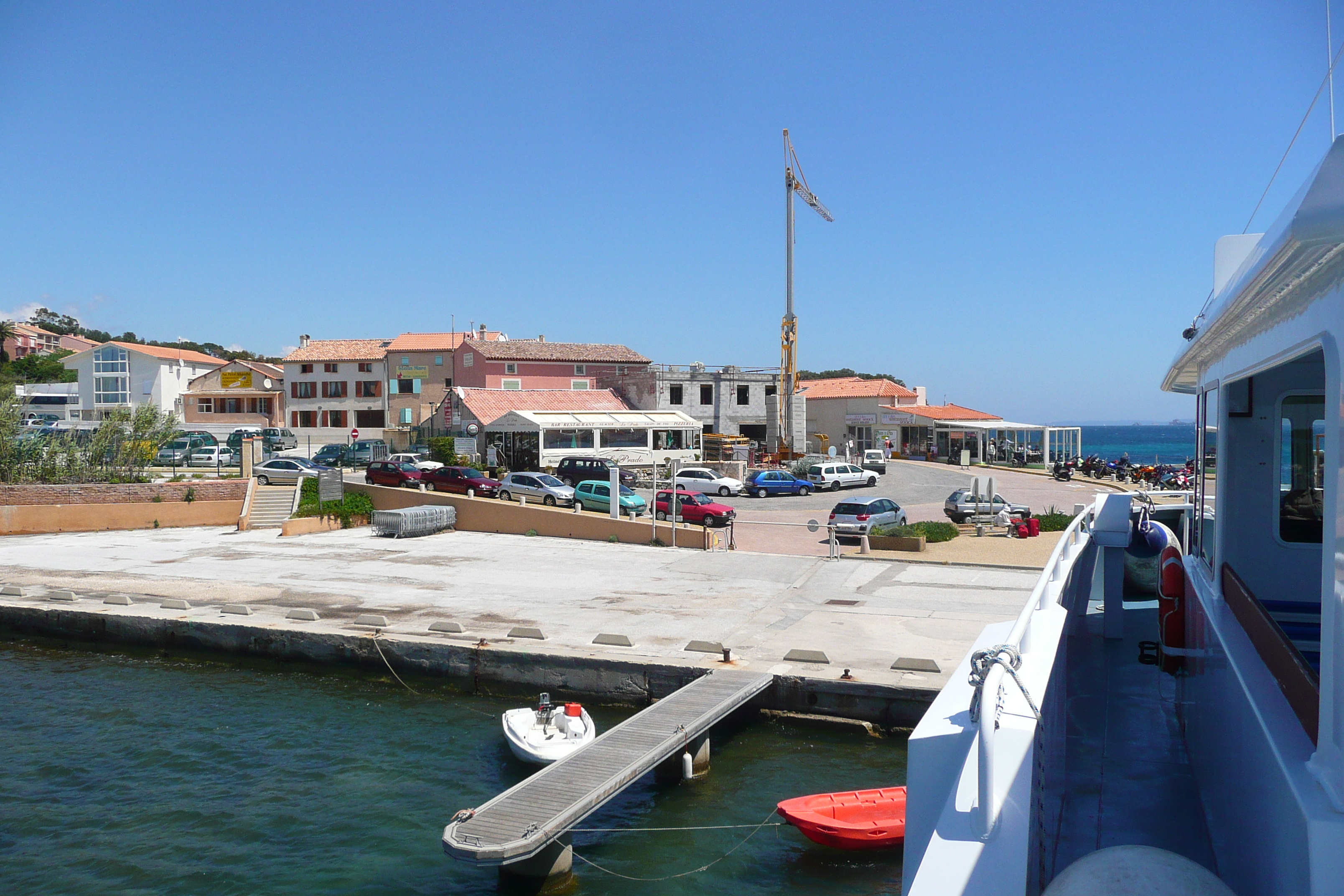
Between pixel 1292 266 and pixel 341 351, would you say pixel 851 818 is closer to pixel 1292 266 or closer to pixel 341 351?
pixel 1292 266

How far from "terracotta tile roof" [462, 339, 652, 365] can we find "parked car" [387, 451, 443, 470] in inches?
527

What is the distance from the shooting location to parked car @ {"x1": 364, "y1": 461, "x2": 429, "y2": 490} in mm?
36344

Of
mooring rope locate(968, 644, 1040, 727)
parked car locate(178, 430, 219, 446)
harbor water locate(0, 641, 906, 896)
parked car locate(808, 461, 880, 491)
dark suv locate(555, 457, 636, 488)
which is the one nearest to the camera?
A: mooring rope locate(968, 644, 1040, 727)

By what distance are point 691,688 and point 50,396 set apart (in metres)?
87.1

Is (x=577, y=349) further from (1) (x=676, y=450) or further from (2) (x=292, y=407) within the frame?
(2) (x=292, y=407)

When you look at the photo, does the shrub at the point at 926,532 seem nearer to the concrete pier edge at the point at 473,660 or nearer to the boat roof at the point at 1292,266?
the concrete pier edge at the point at 473,660

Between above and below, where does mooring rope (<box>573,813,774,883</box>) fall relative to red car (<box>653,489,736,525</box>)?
below

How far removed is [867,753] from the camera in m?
12.6

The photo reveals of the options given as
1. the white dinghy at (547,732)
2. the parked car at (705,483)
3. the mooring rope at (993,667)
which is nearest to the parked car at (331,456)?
the parked car at (705,483)

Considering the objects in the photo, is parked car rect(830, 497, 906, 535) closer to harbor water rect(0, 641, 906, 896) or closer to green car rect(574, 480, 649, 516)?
green car rect(574, 480, 649, 516)

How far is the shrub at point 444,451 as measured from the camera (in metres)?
45.5

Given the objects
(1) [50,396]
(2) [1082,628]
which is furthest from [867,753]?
(1) [50,396]

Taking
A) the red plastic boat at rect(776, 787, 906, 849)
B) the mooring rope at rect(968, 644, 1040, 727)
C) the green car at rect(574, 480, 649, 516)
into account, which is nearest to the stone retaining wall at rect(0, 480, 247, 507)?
the green car at rect(574, 480, 649, 516)

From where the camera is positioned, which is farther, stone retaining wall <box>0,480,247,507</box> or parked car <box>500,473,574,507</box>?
parked car <box>500,473,574,507</box>
